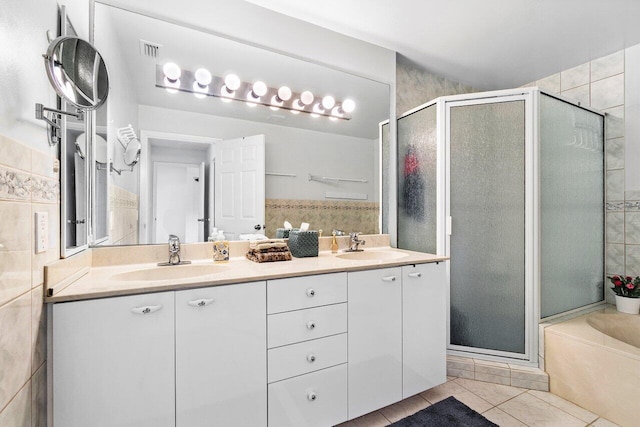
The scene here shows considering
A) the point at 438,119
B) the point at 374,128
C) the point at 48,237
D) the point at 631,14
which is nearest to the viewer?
the point at 48,237

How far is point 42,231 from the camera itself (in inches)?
36.6

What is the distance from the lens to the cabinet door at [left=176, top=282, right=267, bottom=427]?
110cm

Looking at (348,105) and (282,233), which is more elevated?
(348,105)

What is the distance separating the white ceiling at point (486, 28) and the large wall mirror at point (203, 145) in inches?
13.3

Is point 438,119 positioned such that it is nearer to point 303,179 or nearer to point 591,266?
point 303,179

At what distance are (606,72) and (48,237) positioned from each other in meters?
3.74

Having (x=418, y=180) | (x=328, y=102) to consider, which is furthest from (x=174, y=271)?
(x=418, y=180)

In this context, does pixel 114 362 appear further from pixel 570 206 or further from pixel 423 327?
pixel 570 206

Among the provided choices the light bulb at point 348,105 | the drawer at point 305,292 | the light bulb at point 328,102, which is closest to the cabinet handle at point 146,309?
the drawer at point 305,292

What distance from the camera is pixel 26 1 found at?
853 mm

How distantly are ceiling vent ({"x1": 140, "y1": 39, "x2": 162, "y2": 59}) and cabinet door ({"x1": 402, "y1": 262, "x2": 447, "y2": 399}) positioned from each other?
1809 mm

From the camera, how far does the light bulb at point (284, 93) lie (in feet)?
6.31

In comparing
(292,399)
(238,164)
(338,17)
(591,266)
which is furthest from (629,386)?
(338,17)

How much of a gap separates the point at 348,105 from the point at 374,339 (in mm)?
1606
